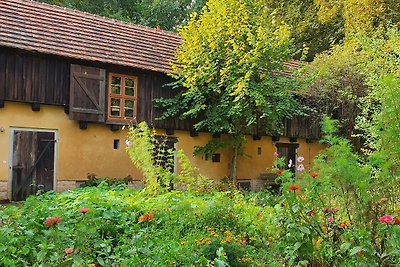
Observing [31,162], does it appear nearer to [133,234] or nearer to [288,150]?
[133,234]

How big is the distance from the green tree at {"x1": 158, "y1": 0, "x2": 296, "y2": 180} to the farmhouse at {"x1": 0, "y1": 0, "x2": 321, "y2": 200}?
3.50 ft

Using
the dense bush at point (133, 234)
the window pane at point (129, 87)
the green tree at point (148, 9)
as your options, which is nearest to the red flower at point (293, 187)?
the dense bush at point (133, 234)

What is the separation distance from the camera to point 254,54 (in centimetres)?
1316

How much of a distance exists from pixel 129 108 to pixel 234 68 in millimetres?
3613

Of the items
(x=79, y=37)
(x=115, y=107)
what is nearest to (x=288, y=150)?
(x=115, y=107)

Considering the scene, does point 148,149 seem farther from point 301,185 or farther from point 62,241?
point 62,241

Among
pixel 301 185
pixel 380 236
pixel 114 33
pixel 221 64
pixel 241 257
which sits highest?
pixel 114 33

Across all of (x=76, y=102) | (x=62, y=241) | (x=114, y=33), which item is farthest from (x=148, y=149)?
(x=114, y=33)

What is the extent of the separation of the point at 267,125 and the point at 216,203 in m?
8.38

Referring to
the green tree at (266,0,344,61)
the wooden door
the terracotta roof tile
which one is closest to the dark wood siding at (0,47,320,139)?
the terracotta roof tile

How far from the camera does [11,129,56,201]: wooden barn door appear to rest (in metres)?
11.9

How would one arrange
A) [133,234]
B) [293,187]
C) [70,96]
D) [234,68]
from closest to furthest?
1. [293,187]
2. [133,234]
3. [70,96]
4. [234,68]

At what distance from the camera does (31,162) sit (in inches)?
482

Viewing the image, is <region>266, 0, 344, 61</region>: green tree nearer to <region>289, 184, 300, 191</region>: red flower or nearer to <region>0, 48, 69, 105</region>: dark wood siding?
<region>0, 48, 69, 105</region>: dark wood siding
